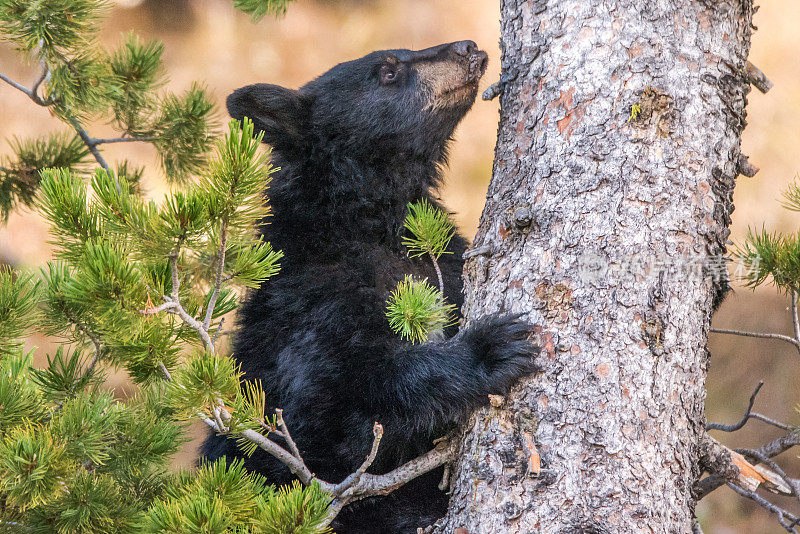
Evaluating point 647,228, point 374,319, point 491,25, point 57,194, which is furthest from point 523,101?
point 491,25

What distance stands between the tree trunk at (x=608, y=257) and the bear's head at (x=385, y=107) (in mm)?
890

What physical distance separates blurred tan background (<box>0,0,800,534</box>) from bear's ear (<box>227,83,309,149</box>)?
398cm

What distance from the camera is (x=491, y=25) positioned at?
980 centimetres

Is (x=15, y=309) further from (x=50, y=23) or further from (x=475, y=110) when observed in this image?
(x=475, y=110)

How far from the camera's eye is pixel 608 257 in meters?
2.11

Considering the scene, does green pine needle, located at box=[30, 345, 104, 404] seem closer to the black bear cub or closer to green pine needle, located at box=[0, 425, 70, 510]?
green pine needle, located at box=[0, 425, 70, 510]

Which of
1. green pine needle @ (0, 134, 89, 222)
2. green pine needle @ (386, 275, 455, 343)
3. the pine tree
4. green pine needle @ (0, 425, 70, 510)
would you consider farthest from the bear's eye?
green pine needle @ (0, 425, 70, 510)

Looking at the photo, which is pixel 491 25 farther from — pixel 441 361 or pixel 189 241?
pixel 189 241

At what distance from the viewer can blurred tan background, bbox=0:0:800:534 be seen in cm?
723

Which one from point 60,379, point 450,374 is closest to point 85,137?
point 60,379

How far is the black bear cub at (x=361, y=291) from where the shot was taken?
245 centimetres

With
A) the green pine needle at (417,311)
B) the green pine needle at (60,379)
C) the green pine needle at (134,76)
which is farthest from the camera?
the green pine needle at (134,76)

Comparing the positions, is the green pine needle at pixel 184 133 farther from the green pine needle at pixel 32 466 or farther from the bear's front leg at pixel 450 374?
the green pine needle at pixel 32 466

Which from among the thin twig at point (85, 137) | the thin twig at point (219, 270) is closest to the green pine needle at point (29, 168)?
the thin twig at point (85, 137)
